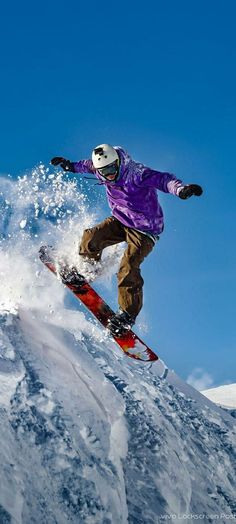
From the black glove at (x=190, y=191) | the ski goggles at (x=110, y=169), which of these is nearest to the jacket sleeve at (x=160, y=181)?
the black glove at (x=190, y=191)

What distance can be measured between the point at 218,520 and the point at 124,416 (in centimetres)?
1455

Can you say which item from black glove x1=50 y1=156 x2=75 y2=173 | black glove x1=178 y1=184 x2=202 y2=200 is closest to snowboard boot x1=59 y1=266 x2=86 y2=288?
black glove x1=50 y1=156 x2=75 y2=173

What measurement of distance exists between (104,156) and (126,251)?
6.09ft

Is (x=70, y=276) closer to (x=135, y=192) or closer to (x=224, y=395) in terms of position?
(x=135, y=192)

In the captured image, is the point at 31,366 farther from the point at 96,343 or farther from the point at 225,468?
the point at 225,468

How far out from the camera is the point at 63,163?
1205 cm

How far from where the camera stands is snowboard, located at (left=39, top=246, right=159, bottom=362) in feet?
39.5

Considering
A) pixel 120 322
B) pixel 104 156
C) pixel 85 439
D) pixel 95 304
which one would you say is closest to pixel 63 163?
pixel 104 156

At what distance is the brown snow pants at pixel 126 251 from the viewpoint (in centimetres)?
1133

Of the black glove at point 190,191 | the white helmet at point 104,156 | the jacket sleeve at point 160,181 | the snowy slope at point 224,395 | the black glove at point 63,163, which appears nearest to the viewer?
the black glove at point 190,191

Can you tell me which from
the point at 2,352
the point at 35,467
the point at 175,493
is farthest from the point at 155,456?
the point at 2,352

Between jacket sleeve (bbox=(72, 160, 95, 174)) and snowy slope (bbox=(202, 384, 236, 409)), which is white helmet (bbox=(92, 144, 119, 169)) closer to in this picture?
jacket sleeve (bbox=(72, 160, 95, 174))

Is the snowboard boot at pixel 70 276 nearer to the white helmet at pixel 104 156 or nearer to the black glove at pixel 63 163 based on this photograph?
the black glove at pixel 63 163

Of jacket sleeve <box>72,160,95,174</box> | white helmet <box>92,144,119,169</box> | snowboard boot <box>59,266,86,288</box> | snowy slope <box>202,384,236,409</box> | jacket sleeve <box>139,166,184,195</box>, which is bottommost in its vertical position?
snowboard boot <box>59,266,86,288</box>
